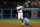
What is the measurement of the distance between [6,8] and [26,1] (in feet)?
10.7

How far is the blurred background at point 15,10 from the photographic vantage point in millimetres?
17938

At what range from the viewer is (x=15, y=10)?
18.8 metres

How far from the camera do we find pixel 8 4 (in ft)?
64.9

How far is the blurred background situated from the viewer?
17938 millimetres

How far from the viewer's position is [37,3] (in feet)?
63.7

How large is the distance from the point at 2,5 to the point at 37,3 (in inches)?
213

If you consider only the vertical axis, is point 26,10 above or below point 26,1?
below

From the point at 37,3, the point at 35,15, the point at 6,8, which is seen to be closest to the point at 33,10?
the point at 35,15

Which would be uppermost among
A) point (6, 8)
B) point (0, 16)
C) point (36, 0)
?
point (36, 0)

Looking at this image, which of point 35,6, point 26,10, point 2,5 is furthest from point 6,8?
point 35,6

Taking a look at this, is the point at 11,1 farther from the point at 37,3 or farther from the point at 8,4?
the point at 37,3

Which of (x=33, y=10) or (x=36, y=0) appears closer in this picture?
(x=33, y=10)

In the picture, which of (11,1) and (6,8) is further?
(11,1)

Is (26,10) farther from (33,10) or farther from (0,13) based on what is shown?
(0,13)
